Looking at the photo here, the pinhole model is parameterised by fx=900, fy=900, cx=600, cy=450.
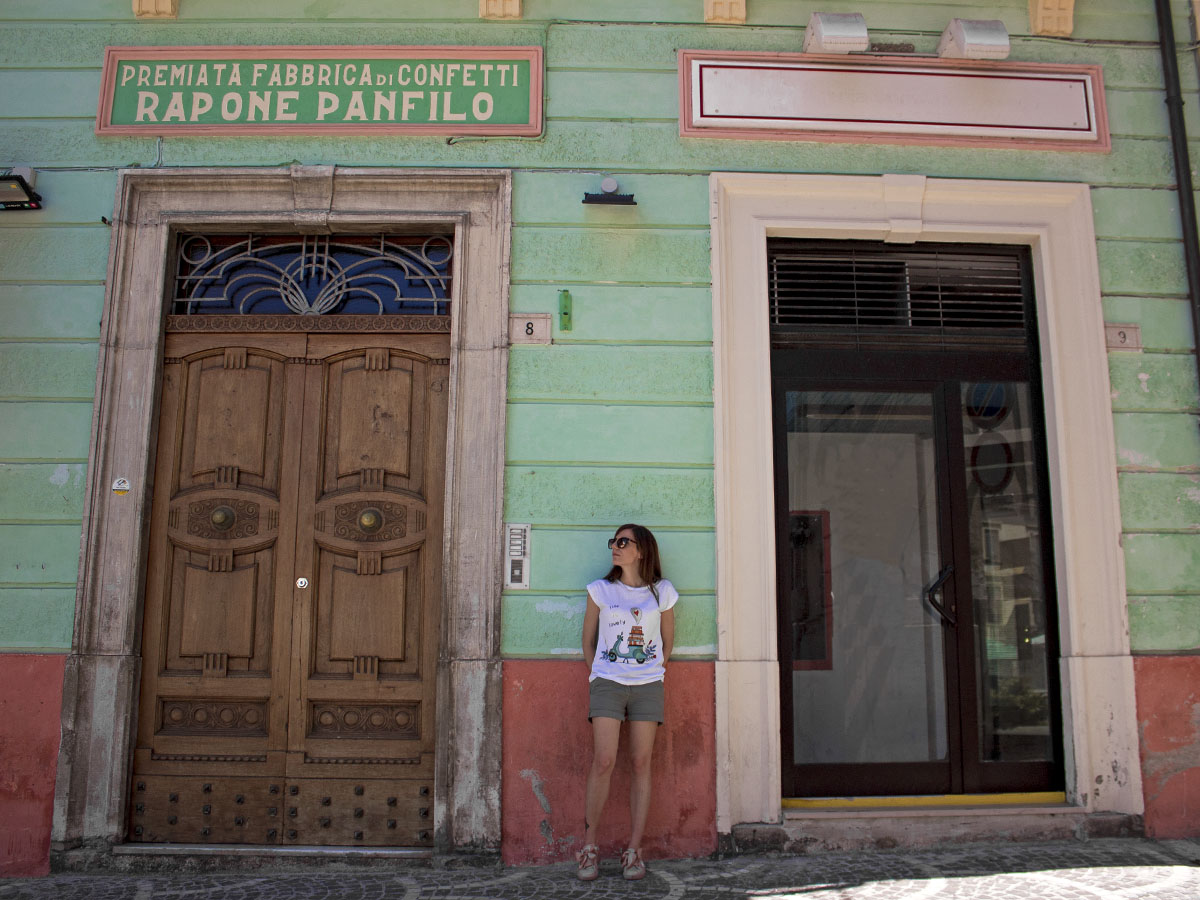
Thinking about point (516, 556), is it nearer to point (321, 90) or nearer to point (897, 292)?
point (897, 292)

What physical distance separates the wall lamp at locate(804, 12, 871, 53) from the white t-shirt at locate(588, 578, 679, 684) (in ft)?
10.4

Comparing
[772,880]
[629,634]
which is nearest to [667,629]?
[629,634]

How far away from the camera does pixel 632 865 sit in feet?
13.6

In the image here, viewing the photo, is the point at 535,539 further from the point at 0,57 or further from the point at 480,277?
the point at 0,57

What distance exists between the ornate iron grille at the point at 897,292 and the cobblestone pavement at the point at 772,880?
2732mm

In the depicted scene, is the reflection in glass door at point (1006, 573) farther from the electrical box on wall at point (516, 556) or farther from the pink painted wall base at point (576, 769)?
the electrical box on wall at point (516, 556)

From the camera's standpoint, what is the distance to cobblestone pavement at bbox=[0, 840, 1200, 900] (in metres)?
3.88

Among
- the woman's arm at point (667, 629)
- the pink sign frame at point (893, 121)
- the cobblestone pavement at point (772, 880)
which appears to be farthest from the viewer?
the pink sign frame at point (893, 121)

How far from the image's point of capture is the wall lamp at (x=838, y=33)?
4.95 m

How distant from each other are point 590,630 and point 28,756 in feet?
9.46

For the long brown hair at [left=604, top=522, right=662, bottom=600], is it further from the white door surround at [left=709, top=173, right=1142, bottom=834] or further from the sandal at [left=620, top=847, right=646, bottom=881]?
the sandal at [left=620, top=847, right=646, bottom=881]

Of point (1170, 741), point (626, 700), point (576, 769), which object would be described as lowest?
point (576, 769)

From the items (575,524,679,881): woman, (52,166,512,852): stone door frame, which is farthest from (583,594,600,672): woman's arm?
(52,166,512,852): stone door frame

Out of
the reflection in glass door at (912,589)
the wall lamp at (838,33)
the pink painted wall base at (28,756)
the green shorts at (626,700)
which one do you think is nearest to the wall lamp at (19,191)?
the pink painted wall base at (28,756)
